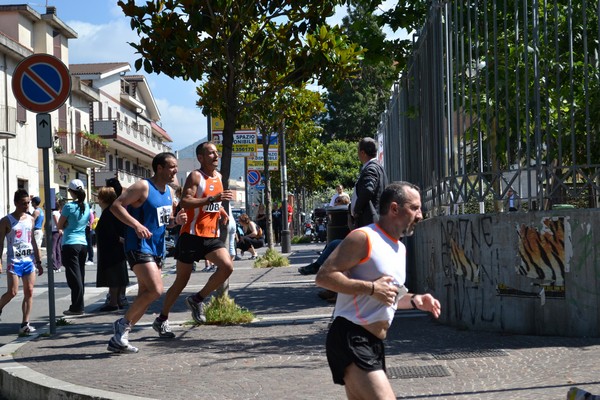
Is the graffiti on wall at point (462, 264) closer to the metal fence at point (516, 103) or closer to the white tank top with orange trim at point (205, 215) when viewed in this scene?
the metal fence at point (516, 103)

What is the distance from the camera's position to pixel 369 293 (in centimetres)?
441

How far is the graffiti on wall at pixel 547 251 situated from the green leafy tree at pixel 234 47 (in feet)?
12.1

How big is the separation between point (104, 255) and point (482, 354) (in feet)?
21.0

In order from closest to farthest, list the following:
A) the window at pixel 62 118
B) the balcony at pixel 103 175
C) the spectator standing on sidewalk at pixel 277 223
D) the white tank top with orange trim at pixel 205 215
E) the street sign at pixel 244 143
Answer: the white tank top with orange trim at pixel 205 215
the street sign at pixel 244 143
the spectator standing on sidewalk at pixel 277 223
the window at pixel 62 118
the balcony at pixel 103 175

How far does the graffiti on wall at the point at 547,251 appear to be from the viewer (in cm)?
889

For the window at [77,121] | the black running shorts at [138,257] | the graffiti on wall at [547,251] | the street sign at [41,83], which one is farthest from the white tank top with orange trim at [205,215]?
the window at [77,121]

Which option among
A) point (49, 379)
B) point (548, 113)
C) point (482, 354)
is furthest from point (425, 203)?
point (49, 379)

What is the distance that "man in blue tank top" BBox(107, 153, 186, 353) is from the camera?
874cm

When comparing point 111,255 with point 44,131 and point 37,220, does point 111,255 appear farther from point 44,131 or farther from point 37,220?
point 37,220

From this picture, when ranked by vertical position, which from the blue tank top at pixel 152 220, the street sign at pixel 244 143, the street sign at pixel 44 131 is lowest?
the blue tank top at pixel 152 220

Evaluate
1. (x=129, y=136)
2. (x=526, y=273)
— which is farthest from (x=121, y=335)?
(x=129, y=136)

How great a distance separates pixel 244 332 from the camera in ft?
33.0

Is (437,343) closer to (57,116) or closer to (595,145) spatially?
(595,145)

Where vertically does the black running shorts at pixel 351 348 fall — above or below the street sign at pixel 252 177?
below
